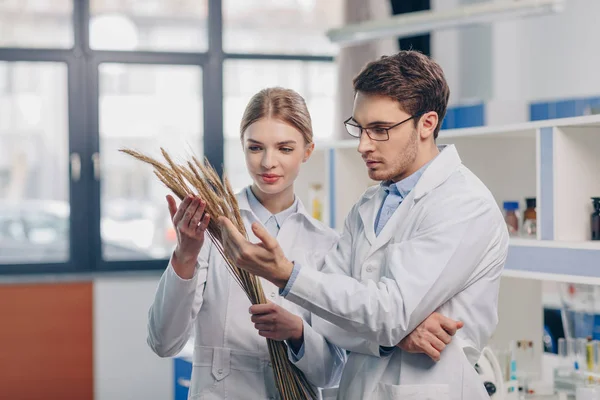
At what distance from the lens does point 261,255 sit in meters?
1.34

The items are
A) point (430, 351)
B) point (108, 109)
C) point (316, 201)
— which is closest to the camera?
point (430, 351)

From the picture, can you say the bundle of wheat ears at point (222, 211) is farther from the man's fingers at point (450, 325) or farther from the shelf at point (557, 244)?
the shelf at point (557, 244)

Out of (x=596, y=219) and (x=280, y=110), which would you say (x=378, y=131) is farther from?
(x=596, y=219)

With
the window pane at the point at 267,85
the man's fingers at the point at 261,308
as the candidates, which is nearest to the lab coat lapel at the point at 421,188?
the man's fingers at the point at 261,308

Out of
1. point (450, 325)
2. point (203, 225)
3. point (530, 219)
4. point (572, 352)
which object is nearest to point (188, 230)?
point (203, 225)

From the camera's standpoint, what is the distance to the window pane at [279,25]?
564cm

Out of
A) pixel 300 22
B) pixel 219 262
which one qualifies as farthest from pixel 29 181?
pixel 219 262

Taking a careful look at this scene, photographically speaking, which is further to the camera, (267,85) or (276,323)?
(267,85)

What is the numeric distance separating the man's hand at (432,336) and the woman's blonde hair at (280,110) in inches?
21.7

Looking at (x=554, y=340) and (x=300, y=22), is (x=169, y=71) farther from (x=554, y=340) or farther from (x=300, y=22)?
(x=554, y=340)

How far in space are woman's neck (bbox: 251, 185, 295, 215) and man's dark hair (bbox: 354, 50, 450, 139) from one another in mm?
362

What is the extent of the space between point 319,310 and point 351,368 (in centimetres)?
27

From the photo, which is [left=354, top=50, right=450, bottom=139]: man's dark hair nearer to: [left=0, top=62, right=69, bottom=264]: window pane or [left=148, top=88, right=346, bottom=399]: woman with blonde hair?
[left=148, top=88, right=346, bottom=399]: woman with blonde hair

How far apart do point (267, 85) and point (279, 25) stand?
45cm
